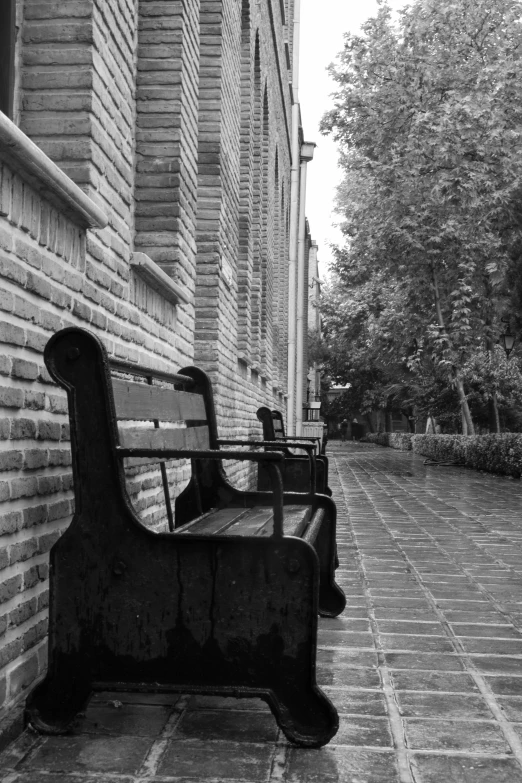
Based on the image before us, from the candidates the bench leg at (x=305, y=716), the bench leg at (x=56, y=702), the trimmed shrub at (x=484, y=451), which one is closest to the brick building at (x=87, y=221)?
the bench leg at (x=56, y=702)

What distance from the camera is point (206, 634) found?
2984mm

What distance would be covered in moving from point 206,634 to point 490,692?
1.26 metres

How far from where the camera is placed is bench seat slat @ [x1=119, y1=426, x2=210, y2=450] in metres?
3.21

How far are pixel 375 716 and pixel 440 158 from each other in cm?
1502

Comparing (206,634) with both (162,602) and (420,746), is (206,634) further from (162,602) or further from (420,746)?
(420,746)

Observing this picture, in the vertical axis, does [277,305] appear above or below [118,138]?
above

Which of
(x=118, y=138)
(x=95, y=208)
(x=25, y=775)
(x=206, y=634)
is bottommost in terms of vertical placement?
(x=25, y=775)

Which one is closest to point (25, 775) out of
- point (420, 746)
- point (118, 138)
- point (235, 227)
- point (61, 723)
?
point (61, 723)

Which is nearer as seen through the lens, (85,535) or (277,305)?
(85,535)

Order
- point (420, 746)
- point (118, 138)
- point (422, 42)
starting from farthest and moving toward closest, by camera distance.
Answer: point (422, 42) → point (118, 138) → point (420, 746)

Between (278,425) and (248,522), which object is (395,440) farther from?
(248,522)

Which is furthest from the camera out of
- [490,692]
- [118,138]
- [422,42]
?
[422,42]

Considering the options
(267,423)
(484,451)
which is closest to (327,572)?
(267,423)

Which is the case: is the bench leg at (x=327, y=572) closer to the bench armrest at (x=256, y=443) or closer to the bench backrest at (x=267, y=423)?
the bench armrest at (x=256, y=443)
